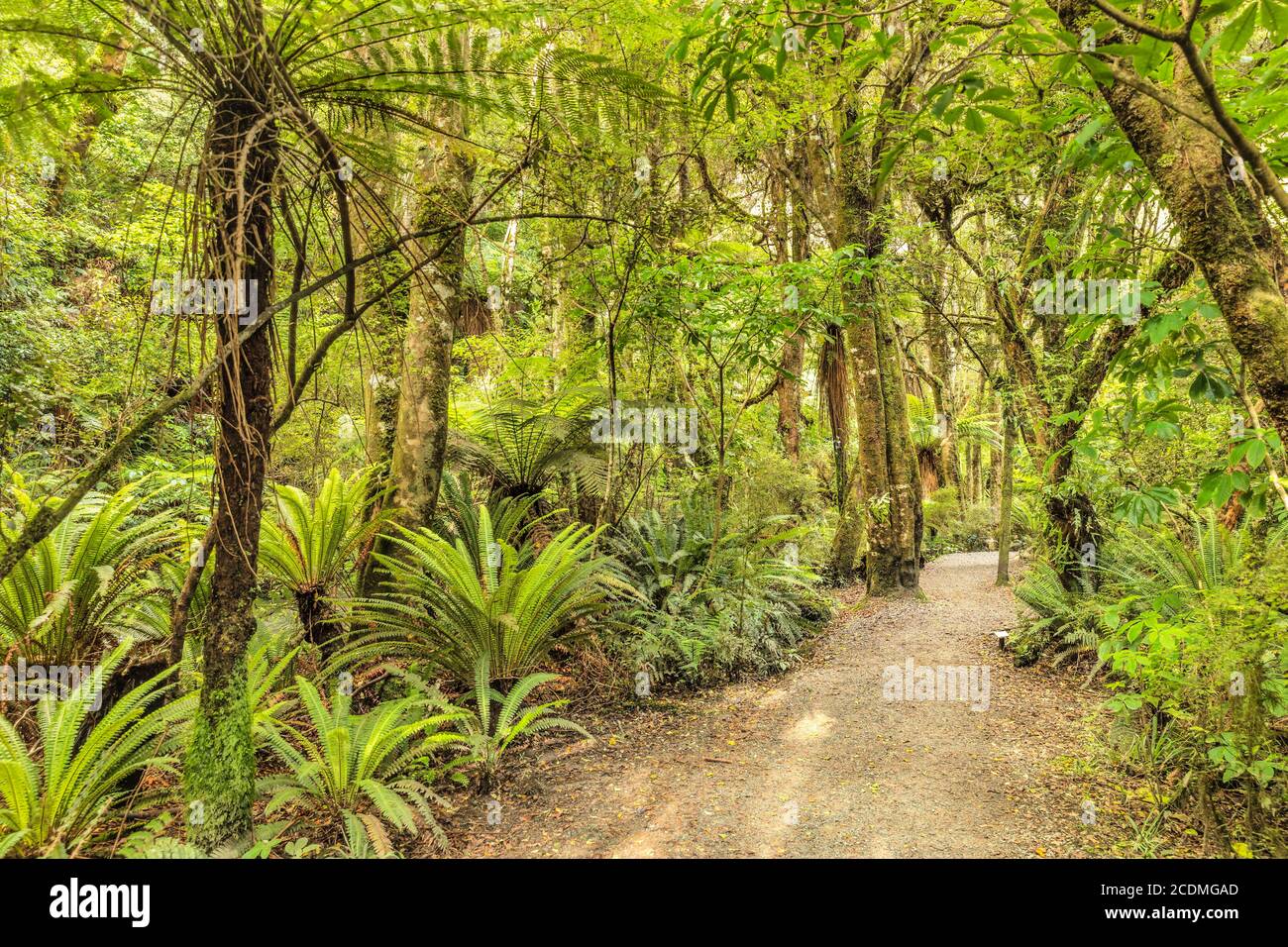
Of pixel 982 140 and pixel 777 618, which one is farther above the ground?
pixel 982 140

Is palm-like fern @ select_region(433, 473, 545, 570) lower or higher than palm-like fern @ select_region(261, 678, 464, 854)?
higher

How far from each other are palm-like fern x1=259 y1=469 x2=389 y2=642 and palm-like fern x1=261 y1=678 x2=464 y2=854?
102cm

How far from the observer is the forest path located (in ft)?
9.72

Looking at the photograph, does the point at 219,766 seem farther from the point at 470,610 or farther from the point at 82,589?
the point at 82,589

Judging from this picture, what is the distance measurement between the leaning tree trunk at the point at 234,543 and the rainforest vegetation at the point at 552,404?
0.06 ft

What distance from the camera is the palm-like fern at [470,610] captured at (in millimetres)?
3926

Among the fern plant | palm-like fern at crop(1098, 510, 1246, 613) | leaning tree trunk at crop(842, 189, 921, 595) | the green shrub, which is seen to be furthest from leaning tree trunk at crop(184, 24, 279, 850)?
leaning tree trunk at crop(842, 189, 921, 595)

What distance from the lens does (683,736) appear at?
4.27 meters

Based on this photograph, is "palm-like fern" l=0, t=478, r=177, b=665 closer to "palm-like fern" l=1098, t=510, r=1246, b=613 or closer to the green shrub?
the green shrub

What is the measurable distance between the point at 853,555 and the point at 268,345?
8.76 m

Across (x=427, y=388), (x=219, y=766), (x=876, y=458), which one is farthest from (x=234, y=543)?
(x=876, y=458)

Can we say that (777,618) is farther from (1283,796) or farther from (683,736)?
(1283,796)
